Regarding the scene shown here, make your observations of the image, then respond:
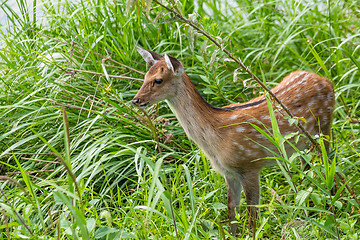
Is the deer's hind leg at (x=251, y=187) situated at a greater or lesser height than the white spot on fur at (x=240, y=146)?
lesser

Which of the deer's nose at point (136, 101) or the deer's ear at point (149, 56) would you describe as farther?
the deer's ear at point (149, 56)

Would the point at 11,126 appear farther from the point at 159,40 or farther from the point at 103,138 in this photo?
the point at 159,40

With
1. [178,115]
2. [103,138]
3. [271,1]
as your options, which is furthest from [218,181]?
[271,1]

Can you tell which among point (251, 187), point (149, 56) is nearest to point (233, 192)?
point (251, 187)

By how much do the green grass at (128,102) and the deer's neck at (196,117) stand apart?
0.89 ft

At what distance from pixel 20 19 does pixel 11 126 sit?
1418 mm

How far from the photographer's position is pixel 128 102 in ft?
14.9

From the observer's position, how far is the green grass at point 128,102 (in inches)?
148

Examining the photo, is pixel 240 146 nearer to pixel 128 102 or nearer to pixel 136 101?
pixel 136 101

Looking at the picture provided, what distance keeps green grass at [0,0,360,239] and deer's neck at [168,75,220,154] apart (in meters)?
0.27

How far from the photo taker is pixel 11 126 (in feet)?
15.0

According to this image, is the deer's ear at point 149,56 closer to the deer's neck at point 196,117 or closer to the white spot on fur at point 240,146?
the deer's neck at point 196,117

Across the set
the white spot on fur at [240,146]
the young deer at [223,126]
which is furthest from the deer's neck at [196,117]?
the white spot on fur at [240,146]

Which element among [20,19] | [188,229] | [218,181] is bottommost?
[218,181]
